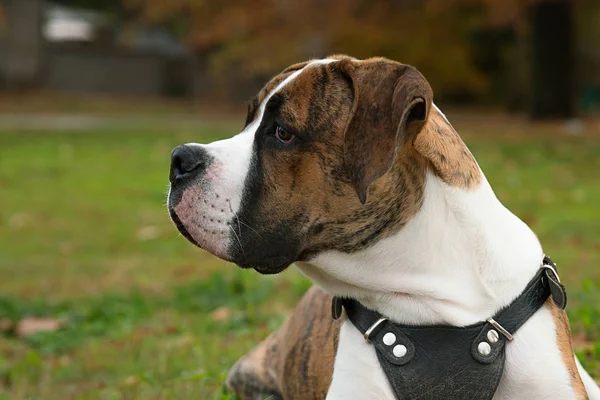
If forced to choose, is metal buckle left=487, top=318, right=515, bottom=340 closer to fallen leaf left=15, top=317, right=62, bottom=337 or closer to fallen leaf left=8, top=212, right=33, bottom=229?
fallen leaf left=15, top=317, right=62, bottom=337

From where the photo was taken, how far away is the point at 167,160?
15711 millimetres

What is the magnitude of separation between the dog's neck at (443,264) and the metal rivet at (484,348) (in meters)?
0.09

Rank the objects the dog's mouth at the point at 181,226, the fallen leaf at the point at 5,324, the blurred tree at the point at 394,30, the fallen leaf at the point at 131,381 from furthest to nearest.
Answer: the blurred tree at the point at 394,30 < the fallen leaf at the point at 5,324 < the fallen leaf at the point at 131,381 < the dog's mouth at the point at 181,226

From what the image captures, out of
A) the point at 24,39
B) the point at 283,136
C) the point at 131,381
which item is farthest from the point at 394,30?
the point at 283,136

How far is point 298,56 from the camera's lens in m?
27.0

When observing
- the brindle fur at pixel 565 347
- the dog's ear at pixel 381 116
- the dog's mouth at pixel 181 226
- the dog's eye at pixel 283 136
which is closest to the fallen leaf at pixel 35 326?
the dog's mouth at pixel 181 226

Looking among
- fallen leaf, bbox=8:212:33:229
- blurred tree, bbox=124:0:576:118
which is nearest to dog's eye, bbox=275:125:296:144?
fallen leaf, bbox=8:212:33:229

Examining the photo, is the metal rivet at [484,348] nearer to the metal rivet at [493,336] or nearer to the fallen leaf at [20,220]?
the metal rivet at [493,336]

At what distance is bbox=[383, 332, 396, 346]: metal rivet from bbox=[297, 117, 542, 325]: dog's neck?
0.11 meters

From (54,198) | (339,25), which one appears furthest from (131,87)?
(54,198)

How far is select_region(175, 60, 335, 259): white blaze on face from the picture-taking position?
335 centimetres

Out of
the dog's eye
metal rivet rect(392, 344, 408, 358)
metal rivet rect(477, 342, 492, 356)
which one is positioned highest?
the dog's eye

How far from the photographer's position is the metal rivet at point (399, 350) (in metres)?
3.32

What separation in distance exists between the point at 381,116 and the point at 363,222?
382 millimetres
